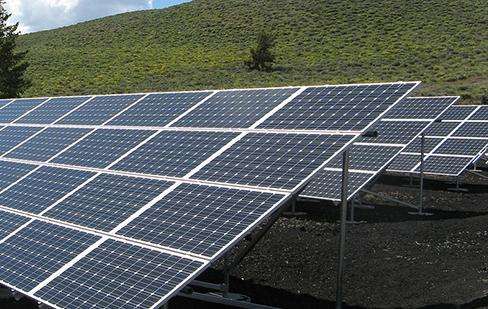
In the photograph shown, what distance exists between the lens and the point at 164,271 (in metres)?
7.10

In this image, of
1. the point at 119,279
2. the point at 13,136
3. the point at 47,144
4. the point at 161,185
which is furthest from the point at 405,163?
the point at 119,279

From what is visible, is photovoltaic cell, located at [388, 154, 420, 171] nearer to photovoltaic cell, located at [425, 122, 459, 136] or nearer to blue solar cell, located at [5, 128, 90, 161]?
photovoltaic cell, located at [425, 122, 459, 136]

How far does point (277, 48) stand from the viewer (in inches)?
2805

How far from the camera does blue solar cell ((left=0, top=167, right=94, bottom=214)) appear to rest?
10.5 metres

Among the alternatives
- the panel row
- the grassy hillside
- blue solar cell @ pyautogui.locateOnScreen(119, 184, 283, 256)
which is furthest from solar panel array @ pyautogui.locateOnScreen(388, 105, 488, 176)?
the grassy hillside

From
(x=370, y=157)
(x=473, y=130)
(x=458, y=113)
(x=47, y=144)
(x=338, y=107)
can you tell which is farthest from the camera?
(x=458, y=113)

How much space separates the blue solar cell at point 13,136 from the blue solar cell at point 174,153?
517 cm

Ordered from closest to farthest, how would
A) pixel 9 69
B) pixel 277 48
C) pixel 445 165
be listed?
1. pixel 445 165
2. pixel 9 69
3. pixel 277 48

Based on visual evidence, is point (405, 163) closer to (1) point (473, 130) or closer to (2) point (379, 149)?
(1) point (473, 130)

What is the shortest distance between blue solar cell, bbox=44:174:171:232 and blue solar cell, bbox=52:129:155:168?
0.85m

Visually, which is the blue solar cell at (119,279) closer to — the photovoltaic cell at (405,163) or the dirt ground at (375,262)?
the dirt ground at (375,262)

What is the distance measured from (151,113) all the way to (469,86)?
37427 millimetres

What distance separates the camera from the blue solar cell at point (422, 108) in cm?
2064

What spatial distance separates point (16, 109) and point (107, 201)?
1047cm
